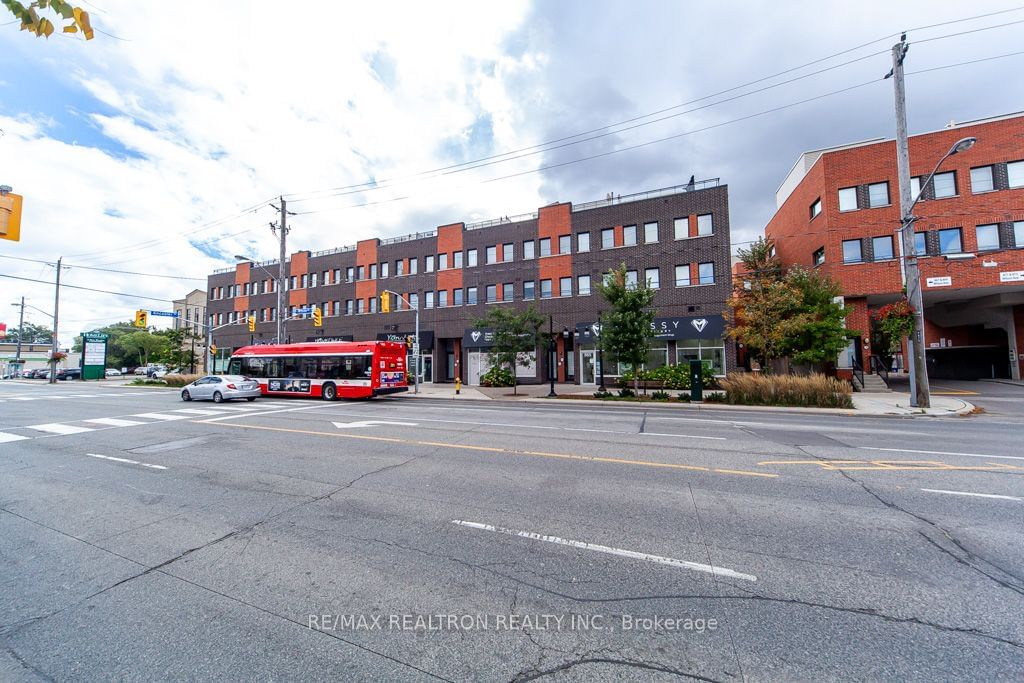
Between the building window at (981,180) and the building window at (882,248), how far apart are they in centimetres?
452

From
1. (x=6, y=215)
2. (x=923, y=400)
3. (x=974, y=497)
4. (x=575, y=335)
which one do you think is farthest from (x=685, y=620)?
(x=575, y=335)

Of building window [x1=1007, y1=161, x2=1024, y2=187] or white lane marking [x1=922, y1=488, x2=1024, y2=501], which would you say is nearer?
white lane marking [x1=922, y1=488, x2=1024, y2=501]

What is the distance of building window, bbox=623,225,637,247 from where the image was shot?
29.4m

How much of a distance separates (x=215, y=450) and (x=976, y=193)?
1397 inches

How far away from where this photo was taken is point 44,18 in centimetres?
350

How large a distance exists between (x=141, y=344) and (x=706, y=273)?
86682 mm

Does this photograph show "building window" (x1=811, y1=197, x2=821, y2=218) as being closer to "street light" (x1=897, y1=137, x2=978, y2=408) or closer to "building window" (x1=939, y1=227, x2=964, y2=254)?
"building window" (x1=939, y1=227, x2=964, y2=254)

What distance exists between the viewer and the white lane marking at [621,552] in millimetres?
3533

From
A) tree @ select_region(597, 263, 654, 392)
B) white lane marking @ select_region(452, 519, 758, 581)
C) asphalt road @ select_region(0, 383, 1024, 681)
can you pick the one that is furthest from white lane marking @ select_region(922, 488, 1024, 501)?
tree @ select_region(597, 263, 654, 392)

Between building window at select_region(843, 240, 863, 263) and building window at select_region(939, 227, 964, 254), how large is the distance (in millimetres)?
3773

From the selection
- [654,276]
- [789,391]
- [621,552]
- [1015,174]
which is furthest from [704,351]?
[621,552]

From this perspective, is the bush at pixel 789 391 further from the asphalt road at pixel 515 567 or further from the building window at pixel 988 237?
the building window at pixel 988 237

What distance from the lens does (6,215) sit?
23.4ft

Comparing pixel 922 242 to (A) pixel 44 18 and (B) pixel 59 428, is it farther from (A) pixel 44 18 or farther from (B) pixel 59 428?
(B) pixel 59 428
